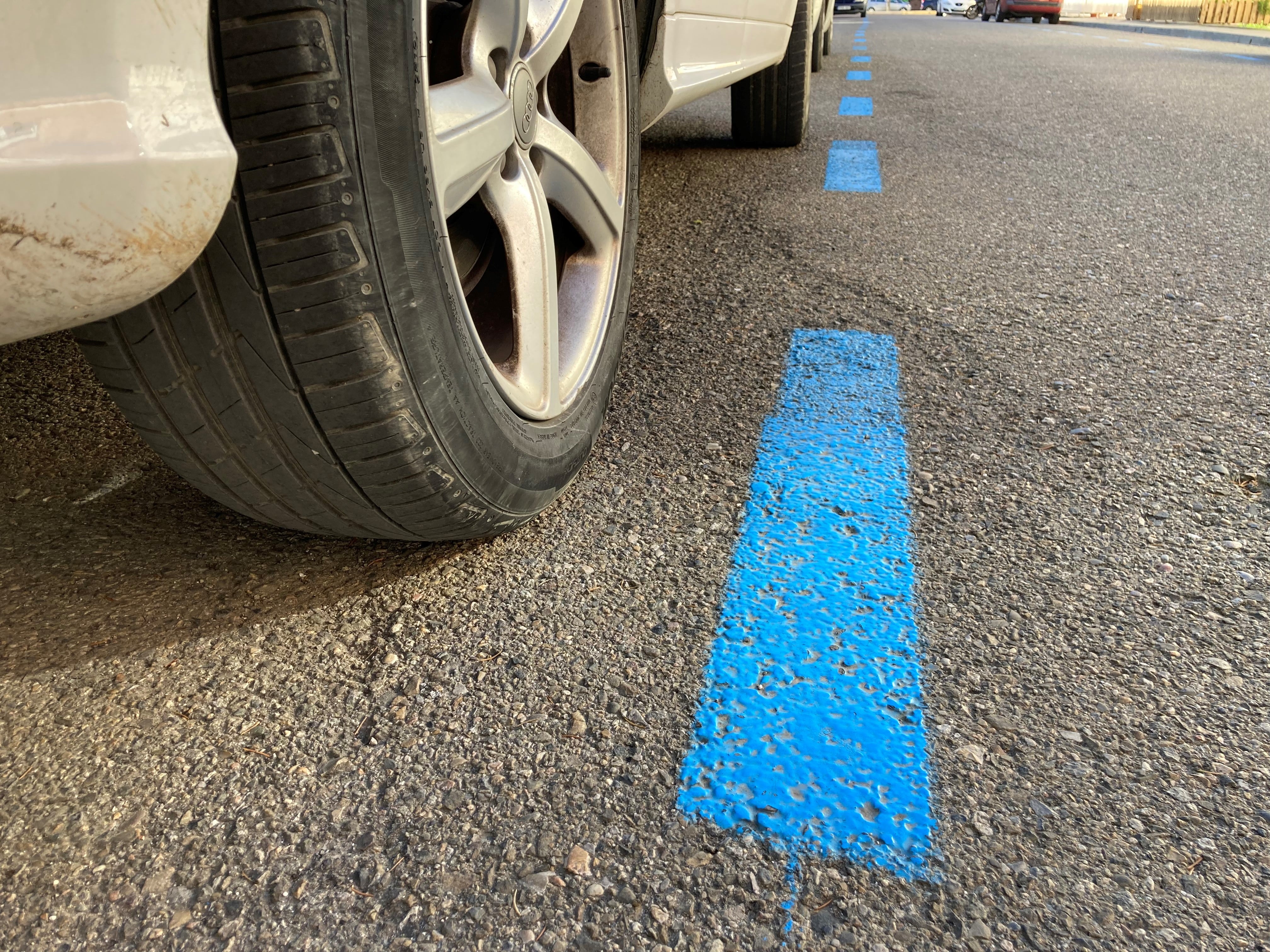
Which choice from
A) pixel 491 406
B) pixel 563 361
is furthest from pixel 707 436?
pixel 491 406

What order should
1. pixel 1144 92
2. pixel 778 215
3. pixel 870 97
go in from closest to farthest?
pixel 778 215
pixel 870 97
pixel 1144 92

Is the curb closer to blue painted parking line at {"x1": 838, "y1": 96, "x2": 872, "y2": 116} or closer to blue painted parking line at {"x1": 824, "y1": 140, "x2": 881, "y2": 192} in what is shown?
blue painted parking line at {"x1": 838, "y1": 96, "x2": 872, "y2": 116}

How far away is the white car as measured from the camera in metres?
0.82

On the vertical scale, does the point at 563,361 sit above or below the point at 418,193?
below

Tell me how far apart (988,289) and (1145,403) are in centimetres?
74

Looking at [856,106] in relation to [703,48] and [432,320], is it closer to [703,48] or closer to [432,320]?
[703,48]

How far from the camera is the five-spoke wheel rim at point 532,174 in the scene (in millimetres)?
1362

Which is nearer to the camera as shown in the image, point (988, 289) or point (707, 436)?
point (707, 436)

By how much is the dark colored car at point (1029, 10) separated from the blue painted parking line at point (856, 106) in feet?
85.6

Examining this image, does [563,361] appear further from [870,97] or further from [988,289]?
[870,97]

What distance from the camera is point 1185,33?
19.5 m

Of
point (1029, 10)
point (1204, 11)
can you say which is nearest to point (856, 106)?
point (1029, 10)

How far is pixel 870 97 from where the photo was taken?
6508mm

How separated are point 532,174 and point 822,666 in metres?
0.89
